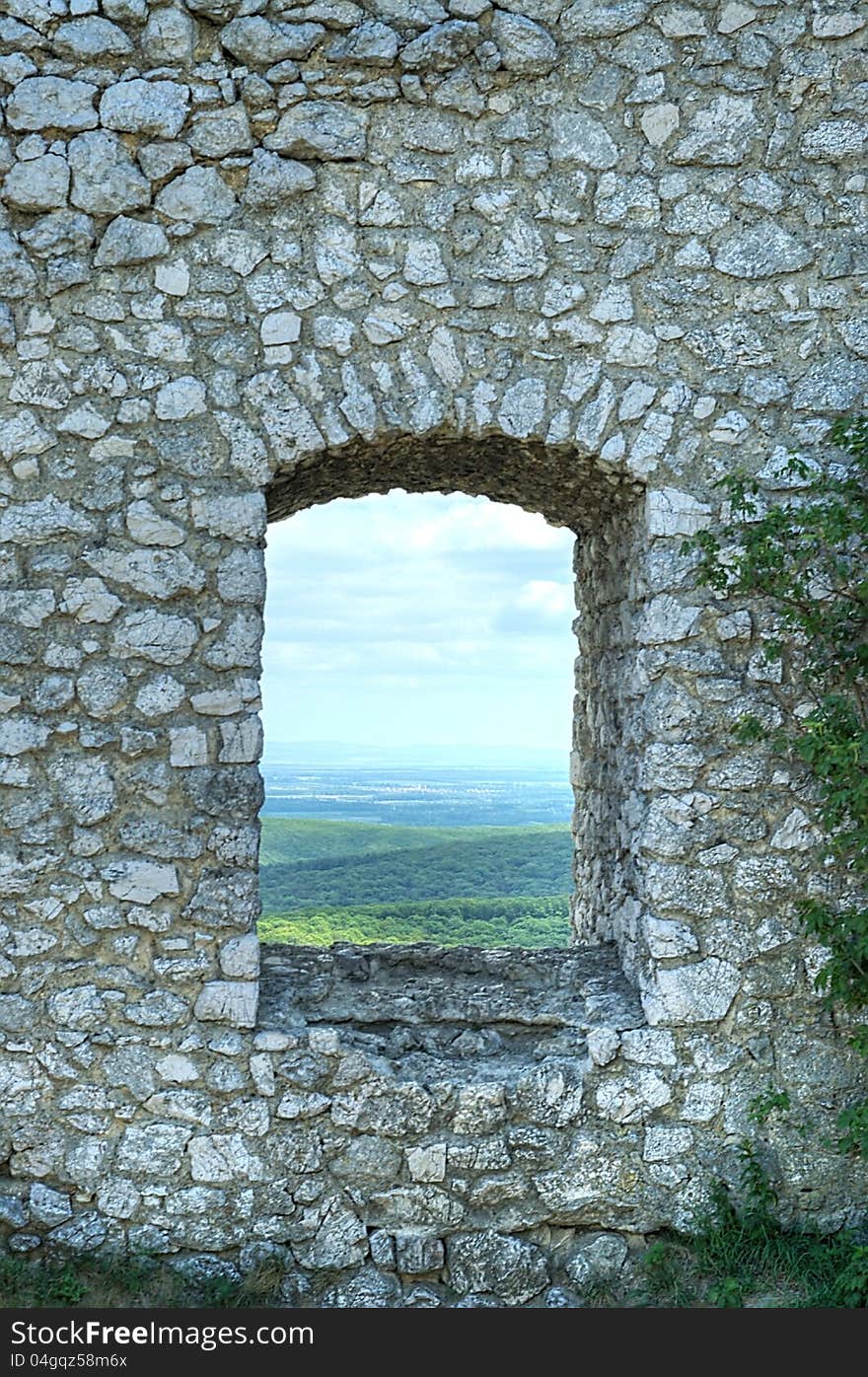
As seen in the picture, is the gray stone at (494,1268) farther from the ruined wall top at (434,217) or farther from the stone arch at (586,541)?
the ruined wall top at (434,217)

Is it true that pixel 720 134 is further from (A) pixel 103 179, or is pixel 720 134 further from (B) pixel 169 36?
(A) pixel 103 179

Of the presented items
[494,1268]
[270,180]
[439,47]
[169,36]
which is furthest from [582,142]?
[494,1268]

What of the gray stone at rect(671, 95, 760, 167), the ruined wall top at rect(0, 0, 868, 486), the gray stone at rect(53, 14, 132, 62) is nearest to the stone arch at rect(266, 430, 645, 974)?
the ruined wall top at rect(0, 0, 868, 486)

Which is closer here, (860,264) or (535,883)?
(860,264)

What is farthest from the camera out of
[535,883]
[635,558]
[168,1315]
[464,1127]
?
[535,883]

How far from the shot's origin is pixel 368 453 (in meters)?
4.27

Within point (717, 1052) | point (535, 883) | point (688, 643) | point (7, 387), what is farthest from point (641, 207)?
point (535, 883)

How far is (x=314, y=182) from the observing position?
13.4 feet

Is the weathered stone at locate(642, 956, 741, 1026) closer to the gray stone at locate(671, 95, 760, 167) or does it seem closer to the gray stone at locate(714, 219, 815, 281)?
the gray stone at locate(714, 219, 815, 281)

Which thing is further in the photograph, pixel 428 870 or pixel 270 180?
pixel 428 870

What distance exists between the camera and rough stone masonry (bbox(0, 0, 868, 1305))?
3.89 meters

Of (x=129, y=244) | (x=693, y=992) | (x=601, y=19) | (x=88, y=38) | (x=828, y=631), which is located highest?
(x=601, y=19)

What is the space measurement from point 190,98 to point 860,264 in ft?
8.00

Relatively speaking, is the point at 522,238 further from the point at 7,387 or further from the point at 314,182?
the point at 7,387
